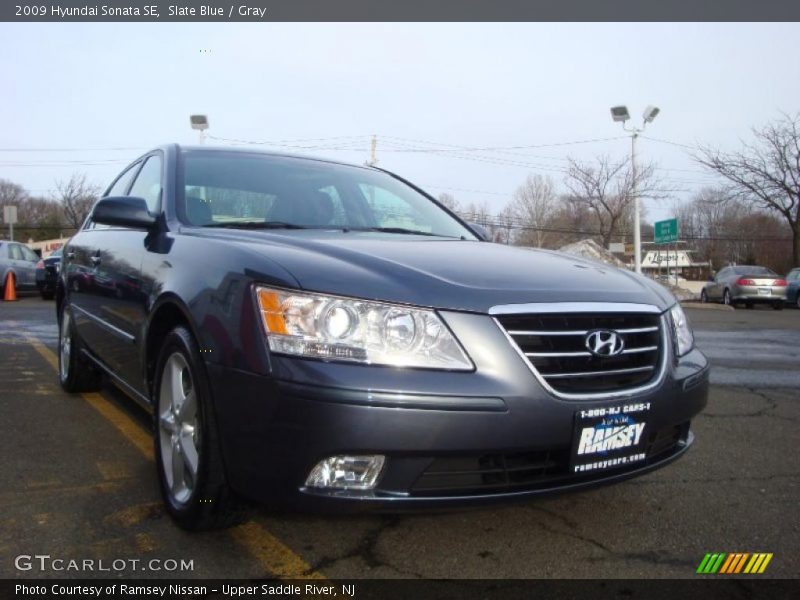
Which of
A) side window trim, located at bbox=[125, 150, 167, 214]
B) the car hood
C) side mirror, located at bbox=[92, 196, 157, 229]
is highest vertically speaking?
side window trim, located at bbox=[125, 150, 167, 214]

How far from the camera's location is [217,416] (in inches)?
88.1

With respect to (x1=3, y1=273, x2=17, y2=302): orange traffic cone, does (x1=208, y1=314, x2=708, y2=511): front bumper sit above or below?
above

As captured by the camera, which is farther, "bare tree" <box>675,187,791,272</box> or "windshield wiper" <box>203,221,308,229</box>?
"bare tree" <box>675,187,791,272</box>

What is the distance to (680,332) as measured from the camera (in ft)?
9.07

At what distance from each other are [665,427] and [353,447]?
46.8 inches

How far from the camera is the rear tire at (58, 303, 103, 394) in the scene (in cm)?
471

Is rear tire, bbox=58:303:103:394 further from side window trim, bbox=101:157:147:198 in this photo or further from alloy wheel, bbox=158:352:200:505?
alloy wheel, bbox=158:352:200:505

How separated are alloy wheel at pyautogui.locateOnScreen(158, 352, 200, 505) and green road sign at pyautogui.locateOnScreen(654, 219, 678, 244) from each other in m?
24.0

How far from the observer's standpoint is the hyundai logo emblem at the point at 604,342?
2252 millimetres

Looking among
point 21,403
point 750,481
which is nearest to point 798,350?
point 750,481

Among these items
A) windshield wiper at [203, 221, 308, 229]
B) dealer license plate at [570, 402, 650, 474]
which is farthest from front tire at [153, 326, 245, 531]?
dealer license plate at [570, 402, 650, 474]

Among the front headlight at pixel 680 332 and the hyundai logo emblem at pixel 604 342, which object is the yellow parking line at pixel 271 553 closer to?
the hyundai logo emblem at pixel 604 342

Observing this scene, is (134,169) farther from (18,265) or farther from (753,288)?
(753,288)

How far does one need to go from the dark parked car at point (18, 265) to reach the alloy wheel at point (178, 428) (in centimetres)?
1589
